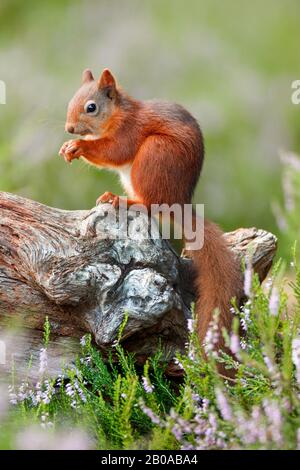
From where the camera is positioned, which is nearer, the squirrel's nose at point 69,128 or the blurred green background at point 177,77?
the squirrel's nose at point 69,128

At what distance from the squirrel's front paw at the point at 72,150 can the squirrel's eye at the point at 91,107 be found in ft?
0.26

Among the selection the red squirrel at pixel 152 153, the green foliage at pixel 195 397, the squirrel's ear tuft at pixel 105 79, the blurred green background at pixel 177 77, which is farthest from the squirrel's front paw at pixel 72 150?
the blurred green background at pixel 177 77

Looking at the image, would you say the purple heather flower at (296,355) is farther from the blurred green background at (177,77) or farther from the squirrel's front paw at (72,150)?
the blurred green background at (177,77)

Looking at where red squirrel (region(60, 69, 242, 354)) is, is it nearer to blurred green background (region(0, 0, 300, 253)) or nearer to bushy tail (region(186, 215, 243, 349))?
bushy tail (region(186, 215, 243, 349))

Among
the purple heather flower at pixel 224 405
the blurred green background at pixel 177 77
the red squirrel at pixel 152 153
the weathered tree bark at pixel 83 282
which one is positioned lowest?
the purple heather flower at pixel 224 405

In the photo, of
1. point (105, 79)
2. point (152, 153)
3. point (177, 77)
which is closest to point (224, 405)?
point (152, 153)

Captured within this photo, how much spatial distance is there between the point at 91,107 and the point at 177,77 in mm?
2420

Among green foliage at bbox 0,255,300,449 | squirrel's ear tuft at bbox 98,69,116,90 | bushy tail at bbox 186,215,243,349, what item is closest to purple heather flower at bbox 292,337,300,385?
green foliage at bbox 0,255,300,449

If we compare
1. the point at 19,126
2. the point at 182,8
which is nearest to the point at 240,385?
the point at 19,126

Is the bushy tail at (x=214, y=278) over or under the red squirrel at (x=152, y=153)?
under

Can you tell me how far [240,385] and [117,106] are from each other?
876 mm

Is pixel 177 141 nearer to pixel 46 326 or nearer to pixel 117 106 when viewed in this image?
pixel 117 106

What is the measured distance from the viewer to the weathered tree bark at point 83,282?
159 centimetres

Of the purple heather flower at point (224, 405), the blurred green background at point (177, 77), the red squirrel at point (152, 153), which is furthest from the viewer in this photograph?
the blurred green background at point (177, 77)
